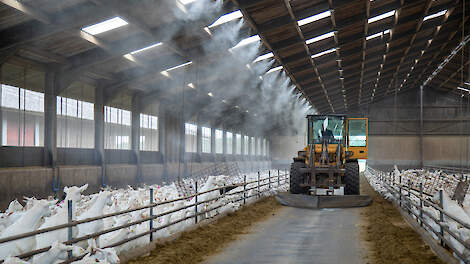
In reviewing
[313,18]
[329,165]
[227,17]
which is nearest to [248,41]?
[313,18]

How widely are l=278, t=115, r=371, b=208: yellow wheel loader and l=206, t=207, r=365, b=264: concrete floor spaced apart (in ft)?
6.61

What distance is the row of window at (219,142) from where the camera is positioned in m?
29.6

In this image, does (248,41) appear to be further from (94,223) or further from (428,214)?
(94,223)

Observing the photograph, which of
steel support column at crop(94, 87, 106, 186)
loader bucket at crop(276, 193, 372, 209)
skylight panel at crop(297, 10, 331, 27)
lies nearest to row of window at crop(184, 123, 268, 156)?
steel support column at crop(94, 87, 106, 186)

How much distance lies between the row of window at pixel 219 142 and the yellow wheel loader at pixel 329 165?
10.8 meters

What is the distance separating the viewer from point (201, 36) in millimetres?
15992

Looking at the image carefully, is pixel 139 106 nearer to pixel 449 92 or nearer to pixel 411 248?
pixel 411 248

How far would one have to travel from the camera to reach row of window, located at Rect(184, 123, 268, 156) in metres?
29.6

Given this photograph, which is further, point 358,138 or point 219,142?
point 219,142

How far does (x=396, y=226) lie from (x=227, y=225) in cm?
390

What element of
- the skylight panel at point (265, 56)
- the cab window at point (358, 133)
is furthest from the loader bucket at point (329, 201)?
the skylight panel at point (265, 56)

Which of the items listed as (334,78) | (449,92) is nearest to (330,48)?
(334,78)

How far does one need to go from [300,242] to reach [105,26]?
8.84m

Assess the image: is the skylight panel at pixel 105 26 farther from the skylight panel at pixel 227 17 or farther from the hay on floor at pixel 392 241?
the hay on floor at pixel 392 241
